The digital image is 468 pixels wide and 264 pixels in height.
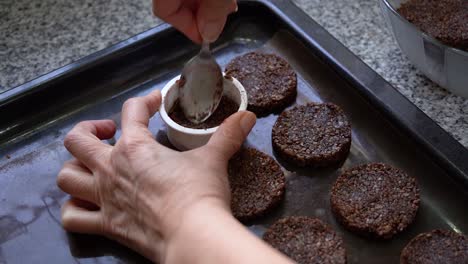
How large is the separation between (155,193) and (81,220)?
0.58ft

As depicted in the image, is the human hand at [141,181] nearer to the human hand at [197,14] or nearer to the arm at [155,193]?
the arm at [155,193]

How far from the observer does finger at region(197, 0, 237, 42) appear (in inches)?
37.7

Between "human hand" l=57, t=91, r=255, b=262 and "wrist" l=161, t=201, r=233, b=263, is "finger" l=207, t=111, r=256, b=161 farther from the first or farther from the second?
"wrist" l=161, t=201, r=233, b=263

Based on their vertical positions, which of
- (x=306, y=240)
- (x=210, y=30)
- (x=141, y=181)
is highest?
(x=210, y=30)

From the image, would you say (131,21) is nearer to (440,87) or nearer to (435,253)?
(440,87)

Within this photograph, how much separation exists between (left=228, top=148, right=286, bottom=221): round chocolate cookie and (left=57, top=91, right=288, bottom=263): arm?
9 cm

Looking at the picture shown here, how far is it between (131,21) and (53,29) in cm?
18

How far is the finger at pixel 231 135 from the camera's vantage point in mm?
938

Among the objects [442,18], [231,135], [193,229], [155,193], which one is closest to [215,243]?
[193,229]

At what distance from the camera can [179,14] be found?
0.99 m

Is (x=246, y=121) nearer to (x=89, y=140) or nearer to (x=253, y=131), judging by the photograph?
(x=253, y=131)

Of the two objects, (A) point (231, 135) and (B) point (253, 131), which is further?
(B) point (253, 131)

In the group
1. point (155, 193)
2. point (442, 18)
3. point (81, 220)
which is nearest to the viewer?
point (155, 193)

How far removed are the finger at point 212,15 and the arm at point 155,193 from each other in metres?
0.14
